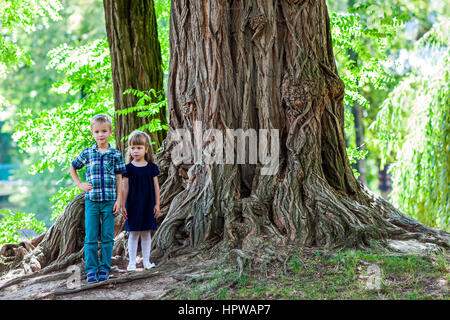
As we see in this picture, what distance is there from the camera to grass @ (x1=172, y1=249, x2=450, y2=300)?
13.9 feet

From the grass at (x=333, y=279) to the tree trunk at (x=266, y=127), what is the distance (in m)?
0.49

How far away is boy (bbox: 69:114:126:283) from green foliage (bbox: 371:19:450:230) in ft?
23.9

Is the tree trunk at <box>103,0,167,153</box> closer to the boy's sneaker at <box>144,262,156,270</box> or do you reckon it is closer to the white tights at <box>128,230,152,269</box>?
the white tights at <box>128,230,152,269</box>

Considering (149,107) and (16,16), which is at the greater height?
(16,16)

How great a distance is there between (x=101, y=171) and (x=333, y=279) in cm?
240

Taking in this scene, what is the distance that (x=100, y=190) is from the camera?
15.5 ft

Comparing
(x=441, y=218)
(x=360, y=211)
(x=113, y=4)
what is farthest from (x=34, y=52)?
(x=360, y=211)

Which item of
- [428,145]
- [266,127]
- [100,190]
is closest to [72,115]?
[266,127]

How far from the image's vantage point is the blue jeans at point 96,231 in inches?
188

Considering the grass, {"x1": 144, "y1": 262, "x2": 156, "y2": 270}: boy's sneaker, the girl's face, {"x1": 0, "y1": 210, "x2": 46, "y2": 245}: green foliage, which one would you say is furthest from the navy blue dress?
{"x1": 0, "y1": 210, "x2": 46, "y2": 245}: green foliage

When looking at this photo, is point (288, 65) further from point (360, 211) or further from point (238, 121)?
point (360, 211)

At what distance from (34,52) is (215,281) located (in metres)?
26.9

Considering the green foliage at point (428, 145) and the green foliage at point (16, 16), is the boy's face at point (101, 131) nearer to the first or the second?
the green foliage at point (16, 16)

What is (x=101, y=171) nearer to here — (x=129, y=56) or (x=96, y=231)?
(x=96, y=231)
